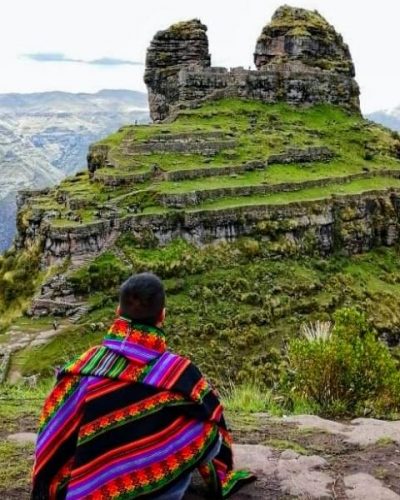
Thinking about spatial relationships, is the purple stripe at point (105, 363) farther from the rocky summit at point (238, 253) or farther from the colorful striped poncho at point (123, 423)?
the rocky summit at point (238, 253)

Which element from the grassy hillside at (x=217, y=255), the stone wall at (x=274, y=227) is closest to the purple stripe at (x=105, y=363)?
the grassy hillside at (x=217, y=255)

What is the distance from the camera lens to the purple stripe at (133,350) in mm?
6422

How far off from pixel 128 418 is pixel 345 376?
620 centimetres

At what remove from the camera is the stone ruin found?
192 ft

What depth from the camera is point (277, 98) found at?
61.1 meters

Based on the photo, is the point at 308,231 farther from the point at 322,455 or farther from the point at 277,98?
the point at 322,455

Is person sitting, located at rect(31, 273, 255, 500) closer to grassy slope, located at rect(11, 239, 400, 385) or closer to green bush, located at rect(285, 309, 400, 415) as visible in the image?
green bush, located at rect(285, 309, 400, 415)

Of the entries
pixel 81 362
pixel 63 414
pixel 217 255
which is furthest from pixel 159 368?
pixel 217 255

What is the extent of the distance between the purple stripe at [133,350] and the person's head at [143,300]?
0.23m

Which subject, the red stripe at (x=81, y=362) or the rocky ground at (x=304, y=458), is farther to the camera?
the rocky ground at (x=304, y=458)

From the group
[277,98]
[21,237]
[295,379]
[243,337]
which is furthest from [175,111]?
[295,379]

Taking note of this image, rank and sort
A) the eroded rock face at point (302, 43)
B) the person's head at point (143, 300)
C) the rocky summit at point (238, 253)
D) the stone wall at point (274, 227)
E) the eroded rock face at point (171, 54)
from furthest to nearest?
the eroded rock face at point (302, 43)
the eroded rock face at point (171, 54)
the stone wall at point (274, 227)
the rocky summit at point (238, 253)
the person's head at point (143, 300)

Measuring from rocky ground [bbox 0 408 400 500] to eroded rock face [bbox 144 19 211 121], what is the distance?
5548 cm

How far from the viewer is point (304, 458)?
8359mm
